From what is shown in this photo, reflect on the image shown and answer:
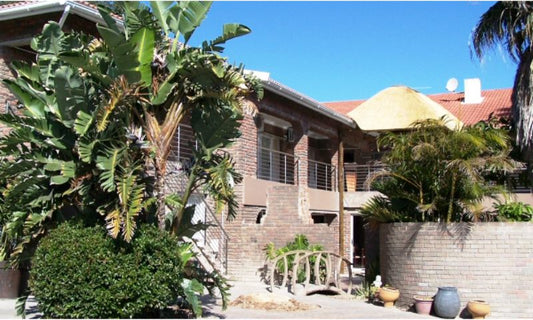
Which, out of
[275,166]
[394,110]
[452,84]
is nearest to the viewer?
[394,110]

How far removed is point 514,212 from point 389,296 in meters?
3.28

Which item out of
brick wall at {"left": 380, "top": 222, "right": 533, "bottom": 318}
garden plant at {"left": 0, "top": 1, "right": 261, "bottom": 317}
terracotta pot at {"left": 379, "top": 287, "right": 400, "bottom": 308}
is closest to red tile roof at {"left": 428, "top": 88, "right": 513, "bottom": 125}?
brick wall at {"left": 380, "top": 222, "right": 533, "bottom": 318}

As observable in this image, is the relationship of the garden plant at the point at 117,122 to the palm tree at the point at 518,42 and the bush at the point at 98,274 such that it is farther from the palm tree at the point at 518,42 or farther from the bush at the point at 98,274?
the palm tree at the point at 518,42

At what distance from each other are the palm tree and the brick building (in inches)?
143

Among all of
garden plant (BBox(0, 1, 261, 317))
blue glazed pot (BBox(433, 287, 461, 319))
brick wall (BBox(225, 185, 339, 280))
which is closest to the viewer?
garden plant (BBox(0, 1, 261, 317))

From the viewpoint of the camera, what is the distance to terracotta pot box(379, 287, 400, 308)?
1349cm

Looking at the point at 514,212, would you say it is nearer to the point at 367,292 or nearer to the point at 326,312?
the point at 367,292

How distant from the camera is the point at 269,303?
12578 millimetres

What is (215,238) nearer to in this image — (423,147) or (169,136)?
(423,147)

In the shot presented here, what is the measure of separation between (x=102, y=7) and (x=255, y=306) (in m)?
6.65

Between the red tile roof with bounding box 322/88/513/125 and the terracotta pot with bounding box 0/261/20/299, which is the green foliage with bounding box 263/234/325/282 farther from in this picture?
the red tile roof with bounding box 322/88/513/125

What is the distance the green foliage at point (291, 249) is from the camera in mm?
16500

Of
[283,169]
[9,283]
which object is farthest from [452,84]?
[9,283]

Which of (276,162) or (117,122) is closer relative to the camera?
(117,122)
